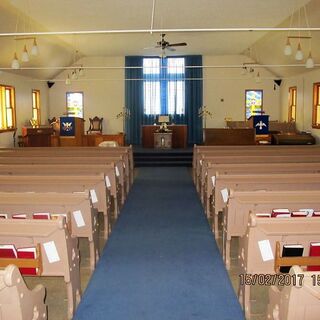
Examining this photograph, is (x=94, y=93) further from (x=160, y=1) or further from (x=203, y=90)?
(x=160, y=1)

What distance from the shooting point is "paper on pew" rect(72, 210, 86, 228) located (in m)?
3.75

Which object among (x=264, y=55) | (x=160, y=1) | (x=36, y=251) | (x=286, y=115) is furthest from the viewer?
(x=286, y=115)

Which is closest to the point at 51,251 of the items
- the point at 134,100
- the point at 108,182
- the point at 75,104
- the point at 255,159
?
the point at 108,182

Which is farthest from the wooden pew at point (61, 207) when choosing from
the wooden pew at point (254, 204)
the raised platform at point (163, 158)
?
the raised platform at point (163, 158)

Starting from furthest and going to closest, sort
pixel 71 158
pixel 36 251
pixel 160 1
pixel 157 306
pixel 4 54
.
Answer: pixel 4 54 < pixel 160 1 < pixel 71 158 < pixel 157 306 < pixel 36 251

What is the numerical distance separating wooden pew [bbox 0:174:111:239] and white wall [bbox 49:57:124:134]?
37.8 ft

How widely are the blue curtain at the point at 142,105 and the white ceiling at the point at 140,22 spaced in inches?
73.0

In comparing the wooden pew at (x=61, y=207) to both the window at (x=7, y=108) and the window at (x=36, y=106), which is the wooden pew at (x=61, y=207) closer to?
the window at (x=7, y=108)

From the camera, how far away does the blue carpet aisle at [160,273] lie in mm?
3100

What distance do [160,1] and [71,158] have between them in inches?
138

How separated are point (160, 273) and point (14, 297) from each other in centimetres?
199

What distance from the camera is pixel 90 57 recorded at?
15.9m

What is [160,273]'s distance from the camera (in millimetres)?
3789

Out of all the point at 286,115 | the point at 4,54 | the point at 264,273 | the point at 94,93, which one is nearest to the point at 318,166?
the point at 264,273
